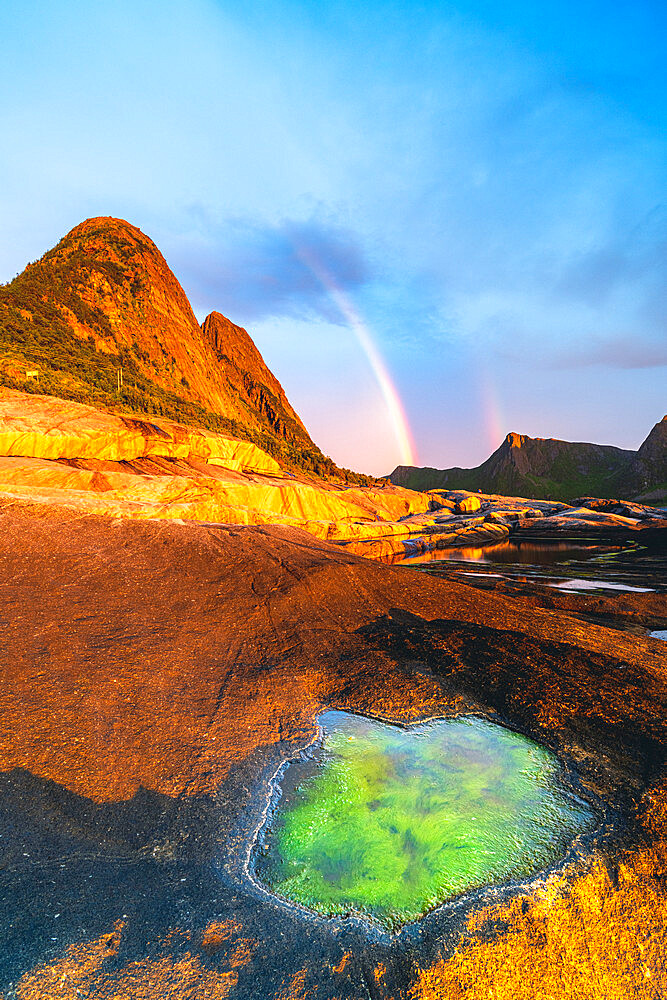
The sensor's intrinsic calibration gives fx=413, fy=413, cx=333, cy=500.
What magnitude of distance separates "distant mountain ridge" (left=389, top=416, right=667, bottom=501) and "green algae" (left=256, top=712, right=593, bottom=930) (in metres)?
141

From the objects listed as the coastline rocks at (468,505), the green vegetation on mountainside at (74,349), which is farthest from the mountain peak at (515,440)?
the green vegetation on mountainside at (74,349)

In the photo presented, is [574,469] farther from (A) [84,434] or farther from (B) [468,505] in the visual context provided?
(A) [84,434]

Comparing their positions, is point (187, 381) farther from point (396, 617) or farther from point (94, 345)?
point (396, 617)

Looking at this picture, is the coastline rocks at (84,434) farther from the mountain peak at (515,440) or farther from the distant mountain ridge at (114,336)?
the mountain peak at (515,440)

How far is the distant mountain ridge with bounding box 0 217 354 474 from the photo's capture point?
3825 cm

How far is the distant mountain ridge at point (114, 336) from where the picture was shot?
125 ft

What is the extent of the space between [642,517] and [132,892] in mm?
78605

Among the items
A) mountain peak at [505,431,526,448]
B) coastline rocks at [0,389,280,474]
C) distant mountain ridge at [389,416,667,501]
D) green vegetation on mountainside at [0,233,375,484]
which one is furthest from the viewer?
mountain peak at [505,431,526,448]

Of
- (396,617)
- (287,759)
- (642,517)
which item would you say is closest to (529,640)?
(396,617)

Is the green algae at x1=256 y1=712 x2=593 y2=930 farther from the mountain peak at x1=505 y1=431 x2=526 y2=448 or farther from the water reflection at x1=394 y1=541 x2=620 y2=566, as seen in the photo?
the mountain peak at x1=505 y1=431 x2=526 y2=448

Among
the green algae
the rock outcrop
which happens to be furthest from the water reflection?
the green algae

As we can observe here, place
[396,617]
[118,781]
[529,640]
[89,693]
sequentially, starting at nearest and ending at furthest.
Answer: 1. [118,781]
2. [89,693]
3. [529,640]
4. [396,617]

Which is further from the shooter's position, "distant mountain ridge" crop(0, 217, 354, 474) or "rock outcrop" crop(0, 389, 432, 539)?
"distant mountain ridge" crop(0, 217, 354, 474)

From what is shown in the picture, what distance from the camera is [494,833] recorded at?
488 cm
